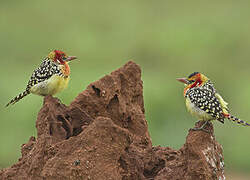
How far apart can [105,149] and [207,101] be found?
4.15 ft

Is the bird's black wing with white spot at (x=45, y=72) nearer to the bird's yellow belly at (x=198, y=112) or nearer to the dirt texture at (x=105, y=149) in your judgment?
the dirt texture at (x=105, y=149)

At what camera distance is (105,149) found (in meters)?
5.69

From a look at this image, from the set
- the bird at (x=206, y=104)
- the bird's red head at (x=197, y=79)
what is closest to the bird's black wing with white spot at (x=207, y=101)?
the bird at (x=206, y=104)

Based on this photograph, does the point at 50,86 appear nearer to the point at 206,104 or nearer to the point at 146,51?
the point at 206,104

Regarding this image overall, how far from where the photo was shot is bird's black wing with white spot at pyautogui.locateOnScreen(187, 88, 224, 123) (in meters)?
6.46

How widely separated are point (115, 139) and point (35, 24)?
22.3 m

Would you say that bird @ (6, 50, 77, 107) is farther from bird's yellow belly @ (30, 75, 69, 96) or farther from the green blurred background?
the green blurred background

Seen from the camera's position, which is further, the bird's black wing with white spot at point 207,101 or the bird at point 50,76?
the bird at point 50,76

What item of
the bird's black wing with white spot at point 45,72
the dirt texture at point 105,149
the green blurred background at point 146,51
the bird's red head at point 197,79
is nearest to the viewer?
the dirt texture at point 105,149

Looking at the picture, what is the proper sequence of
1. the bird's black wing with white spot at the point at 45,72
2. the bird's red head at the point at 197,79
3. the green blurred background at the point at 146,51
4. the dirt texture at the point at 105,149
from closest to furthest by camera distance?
the dirt texture at the point at 105,149, the bird's red head at the point at 197,79, the bird's black wing with white spot at the point at 45,72, the green blurred background at the point at 146,51

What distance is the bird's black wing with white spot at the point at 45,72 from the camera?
7203 millimetres

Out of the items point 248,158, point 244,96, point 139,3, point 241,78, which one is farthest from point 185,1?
point 248,158

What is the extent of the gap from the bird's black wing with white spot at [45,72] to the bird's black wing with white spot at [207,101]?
1.42 meters

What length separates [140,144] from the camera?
6.80m
